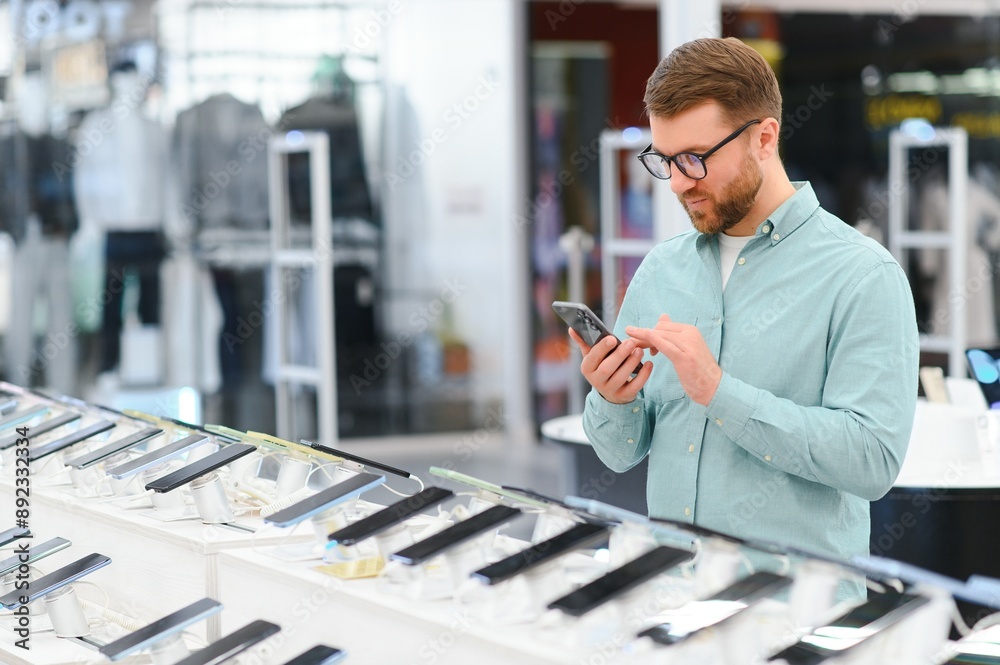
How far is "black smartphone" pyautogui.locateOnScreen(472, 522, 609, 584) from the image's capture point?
4.97 ft

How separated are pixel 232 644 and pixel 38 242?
5800mm

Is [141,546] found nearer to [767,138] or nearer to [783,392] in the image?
[783,392]

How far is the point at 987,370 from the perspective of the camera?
3801mm

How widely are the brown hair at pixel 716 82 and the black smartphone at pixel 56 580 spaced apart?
116 centimetres

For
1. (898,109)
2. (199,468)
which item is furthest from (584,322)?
(898,109)

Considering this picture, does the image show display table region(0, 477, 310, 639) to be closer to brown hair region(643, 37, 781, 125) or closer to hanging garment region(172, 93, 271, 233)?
brown hair region(643, 37, 781, 125)

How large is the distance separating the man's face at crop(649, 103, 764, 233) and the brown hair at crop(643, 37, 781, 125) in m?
0.02

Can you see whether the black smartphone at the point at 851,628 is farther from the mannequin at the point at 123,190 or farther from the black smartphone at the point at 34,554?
the mannequin at the point at 123,190

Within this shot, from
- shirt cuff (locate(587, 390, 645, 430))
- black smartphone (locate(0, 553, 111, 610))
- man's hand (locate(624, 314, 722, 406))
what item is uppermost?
man's hand (locate(624, 314, 722, 406))

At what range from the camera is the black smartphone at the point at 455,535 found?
1584 millimetres

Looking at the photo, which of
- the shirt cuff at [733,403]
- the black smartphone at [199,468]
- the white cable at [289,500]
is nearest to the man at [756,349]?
the shirt cuff at [733,403]

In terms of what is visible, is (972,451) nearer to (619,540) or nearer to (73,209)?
(619,540)

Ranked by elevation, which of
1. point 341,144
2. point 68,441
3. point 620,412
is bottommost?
point 68,441

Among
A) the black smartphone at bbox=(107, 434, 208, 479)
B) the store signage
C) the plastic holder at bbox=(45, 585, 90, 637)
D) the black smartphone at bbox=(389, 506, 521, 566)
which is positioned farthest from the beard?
the store signage
